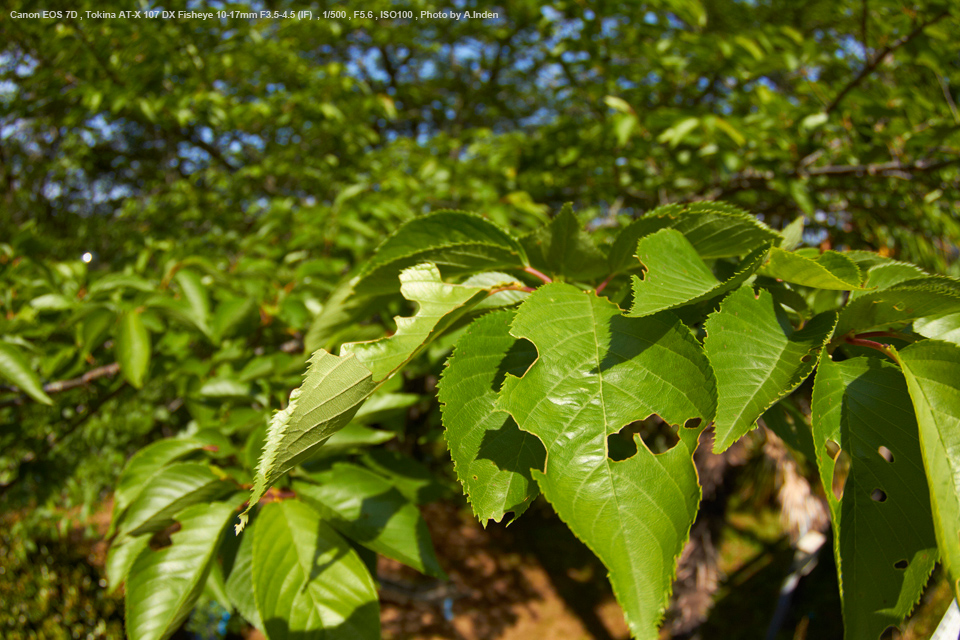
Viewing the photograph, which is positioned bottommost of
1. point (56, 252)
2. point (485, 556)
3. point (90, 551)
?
point (485, 556)

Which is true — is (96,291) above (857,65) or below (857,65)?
below

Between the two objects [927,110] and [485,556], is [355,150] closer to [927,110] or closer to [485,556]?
[927,110]

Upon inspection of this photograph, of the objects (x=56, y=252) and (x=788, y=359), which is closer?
(x=788, y=359)

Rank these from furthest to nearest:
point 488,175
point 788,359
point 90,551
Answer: point 90,551 < point 488,175 < point 788,359

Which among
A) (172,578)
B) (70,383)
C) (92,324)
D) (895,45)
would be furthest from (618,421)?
(895,45)

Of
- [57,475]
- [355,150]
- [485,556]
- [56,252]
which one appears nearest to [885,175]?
[355,150]

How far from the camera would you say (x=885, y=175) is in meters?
2.34

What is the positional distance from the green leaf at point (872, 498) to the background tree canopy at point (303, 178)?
2.46 ft

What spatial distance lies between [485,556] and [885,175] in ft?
18.4

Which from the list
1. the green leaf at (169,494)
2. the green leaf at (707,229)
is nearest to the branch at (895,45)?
the green leaf at (707,229)

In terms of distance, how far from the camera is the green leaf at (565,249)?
750 mm

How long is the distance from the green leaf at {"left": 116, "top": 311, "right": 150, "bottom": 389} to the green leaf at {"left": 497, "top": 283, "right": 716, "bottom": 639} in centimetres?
137

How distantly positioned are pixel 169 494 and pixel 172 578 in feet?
0.49

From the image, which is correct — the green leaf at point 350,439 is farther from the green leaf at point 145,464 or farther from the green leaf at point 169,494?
the green leaf at point 145,464
